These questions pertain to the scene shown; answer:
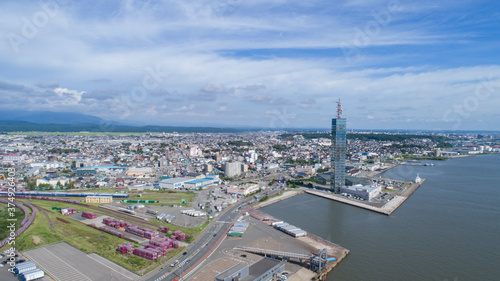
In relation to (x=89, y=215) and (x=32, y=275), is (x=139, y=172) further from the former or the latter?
(x=32, y=275)

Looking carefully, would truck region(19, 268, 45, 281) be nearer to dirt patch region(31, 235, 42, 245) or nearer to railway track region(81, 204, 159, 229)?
dirt patch region(31, 235, 42, 245)

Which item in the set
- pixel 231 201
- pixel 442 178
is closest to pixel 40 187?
pixel 231 201

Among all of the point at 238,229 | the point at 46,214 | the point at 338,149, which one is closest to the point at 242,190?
the point at 338,149

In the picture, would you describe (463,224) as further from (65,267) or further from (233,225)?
(65,267)

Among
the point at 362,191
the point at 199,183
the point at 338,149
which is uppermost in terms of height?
the point at 338,149

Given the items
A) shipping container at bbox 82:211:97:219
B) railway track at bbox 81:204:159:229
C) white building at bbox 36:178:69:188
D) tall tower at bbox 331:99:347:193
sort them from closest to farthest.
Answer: railway track at bbox 81:204:159:229 < shipping container at bbox 82:211:97:219 < tall tower at bbox 331:99:347:193 < white building at bbox 36:178:69:188


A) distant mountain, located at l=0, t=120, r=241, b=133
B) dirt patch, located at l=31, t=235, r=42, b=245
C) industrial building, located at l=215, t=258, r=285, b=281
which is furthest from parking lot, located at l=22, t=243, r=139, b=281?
distant mountain, located at l=0, t=120, r=241, b=133
